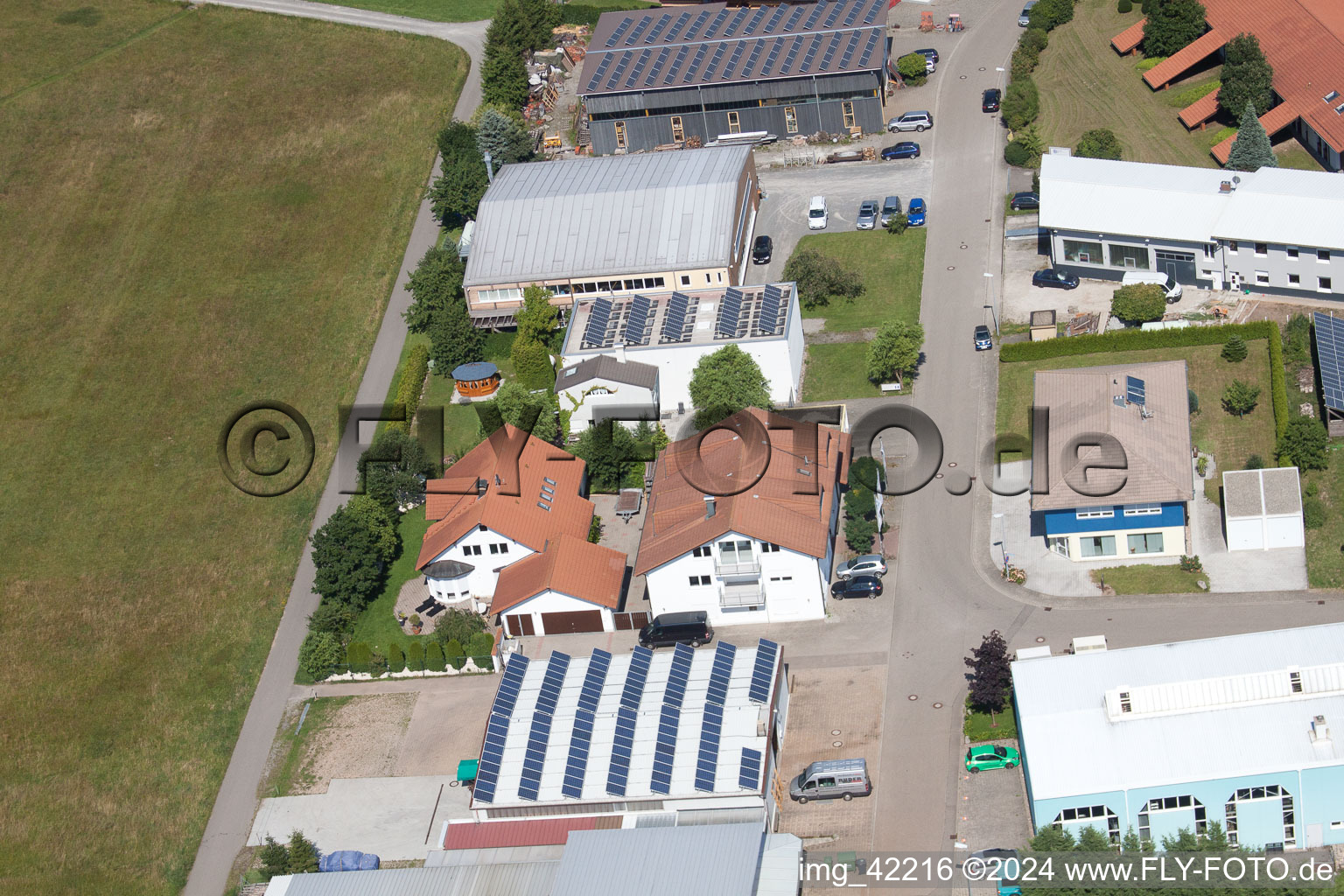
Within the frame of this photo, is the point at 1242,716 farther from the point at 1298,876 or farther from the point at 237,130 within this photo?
the point at 237,130

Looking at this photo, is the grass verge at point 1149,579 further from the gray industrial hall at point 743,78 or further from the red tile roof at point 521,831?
the gray industrial hall at point 743,78

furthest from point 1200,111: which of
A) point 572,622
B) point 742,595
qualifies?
point 572,622

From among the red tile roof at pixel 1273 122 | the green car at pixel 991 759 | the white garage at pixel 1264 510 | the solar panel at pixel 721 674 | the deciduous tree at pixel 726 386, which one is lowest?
the green car at pixel 991 759

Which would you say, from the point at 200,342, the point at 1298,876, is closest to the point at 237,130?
the point at 200,342

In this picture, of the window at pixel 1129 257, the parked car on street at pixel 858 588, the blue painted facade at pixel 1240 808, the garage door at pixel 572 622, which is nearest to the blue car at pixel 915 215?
the window at pixel 1129 257

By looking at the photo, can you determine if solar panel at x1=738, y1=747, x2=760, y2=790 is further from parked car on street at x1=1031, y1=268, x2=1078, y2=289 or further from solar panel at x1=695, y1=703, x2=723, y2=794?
parked car on street at x1=1031, y1=268, x2=1078, y2=289
